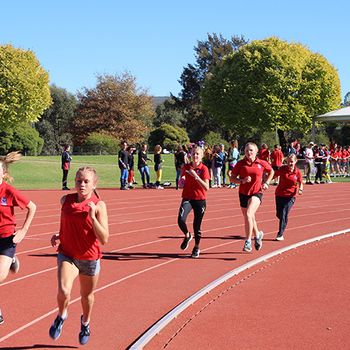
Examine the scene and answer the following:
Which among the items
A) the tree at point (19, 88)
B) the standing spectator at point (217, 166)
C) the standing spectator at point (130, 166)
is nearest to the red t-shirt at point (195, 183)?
the standing spectator at point (130, 166)

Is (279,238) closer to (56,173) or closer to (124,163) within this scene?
(124,163)

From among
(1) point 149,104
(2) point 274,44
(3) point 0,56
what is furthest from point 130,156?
(1) point 149,104

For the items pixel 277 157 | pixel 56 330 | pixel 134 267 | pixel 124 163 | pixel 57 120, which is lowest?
pixel 134 267

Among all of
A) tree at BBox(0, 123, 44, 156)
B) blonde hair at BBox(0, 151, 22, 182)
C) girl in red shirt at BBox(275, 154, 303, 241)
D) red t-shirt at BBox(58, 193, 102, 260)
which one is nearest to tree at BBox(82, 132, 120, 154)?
tree at BBox(0, 123, 44, 156)

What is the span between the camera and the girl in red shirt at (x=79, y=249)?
5.54 meters

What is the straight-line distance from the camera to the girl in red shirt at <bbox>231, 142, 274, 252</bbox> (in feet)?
34.6

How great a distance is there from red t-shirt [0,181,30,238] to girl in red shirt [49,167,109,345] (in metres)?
0.86

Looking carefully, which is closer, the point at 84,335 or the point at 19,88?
the point at 84,335

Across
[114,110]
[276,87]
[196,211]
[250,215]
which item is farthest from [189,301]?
[114,110]

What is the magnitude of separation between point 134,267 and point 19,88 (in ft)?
146

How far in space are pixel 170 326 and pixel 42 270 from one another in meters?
3.25

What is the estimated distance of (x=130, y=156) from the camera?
25219 millimetres

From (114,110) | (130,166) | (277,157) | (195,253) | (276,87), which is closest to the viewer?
(195,253)

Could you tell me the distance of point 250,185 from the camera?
1070 cm
